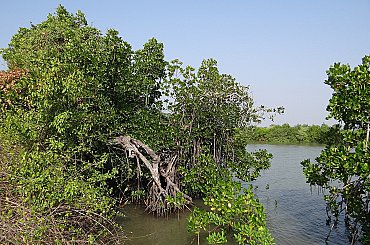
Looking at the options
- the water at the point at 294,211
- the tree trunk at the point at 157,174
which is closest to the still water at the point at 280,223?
the water at the point at 294,211

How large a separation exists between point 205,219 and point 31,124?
3.95m

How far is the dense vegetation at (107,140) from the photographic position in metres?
5.77

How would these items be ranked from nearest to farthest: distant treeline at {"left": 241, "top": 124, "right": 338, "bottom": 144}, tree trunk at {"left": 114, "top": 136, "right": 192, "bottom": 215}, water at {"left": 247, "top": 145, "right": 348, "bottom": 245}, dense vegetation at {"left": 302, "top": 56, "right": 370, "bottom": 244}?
1. dense vegetation at {"left": 302, "top": 56, "right": 370, "bottom": 244}
2. water at {"left": 247, "top": 145, "right": 348, "bottom": 245}
3. tree trunk at {"left": 114, "top": 136, "right": 192, "bottom": 215}
4. distant treeline at {"left": 241, "top": 124, "right": 338, "bottom": 144}

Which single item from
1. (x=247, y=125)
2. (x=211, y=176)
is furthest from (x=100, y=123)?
(x=247, y=125)

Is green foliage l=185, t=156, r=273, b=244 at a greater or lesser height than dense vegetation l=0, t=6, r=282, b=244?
lesser

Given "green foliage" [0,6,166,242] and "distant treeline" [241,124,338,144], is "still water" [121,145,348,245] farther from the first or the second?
"distant treeline" [241,124,338,144]

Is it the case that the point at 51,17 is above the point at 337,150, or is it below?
above

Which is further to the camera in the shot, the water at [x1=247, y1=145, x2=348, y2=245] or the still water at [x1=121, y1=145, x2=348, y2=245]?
the water at [x1=247, y1=145, x2=348, y2=245]

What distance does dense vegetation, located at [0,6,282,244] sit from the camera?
577 cm

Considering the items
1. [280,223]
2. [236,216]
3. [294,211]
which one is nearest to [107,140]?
[236,216]

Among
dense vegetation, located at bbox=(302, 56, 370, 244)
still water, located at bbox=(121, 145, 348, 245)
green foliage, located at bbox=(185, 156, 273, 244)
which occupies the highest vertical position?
dense vegetation, located at bbox=(302, 56, 370, 244)

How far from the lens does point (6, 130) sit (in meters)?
6.88

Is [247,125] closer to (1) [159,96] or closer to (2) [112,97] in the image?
(1) [159,96]

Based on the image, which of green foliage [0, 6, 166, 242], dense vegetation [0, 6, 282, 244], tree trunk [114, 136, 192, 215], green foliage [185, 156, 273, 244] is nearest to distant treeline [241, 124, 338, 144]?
dense vegetation [0, 6, 282, 244]
